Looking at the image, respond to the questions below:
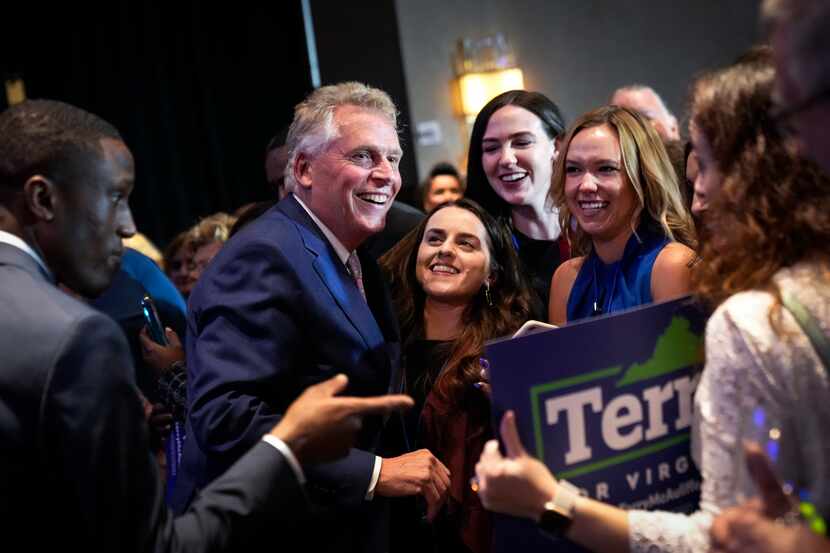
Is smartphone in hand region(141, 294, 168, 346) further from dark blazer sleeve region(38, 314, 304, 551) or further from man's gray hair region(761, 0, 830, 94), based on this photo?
man's gray hair region(761, 0, 830, 94)

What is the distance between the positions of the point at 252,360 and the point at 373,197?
0.67 m

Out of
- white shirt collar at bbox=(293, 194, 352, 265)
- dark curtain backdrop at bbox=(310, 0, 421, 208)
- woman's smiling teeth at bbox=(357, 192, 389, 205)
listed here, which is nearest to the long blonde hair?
woman's smiling teeth at bbox=(357, 192, 389, 205)

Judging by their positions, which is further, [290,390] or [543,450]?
[290,390]

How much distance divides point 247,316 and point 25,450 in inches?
30.0

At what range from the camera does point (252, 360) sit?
6.78 feet

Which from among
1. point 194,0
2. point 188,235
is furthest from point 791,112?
point 194,0

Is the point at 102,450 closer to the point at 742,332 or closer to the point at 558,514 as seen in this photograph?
the point at 558,514

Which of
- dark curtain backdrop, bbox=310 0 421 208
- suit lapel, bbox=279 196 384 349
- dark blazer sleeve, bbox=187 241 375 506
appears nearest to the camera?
dark blazer sleeve, bbox=187 241 375 506

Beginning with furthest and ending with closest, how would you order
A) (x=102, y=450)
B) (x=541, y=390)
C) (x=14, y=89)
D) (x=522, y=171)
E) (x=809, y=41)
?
(x=14, y=89), (x=522, y=171), (x=541, y=390), (x=102, y=450), (x=809, y=41)

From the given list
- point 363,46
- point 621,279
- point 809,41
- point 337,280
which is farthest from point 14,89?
point 809,41

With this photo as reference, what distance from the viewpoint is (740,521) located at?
1.31 m

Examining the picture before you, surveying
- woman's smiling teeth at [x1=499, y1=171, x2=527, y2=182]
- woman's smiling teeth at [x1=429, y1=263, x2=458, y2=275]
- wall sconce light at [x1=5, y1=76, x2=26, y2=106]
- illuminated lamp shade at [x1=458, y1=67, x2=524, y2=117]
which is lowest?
woman's smiling teeth at [x1=429, y1=263, x2=458, y2=275]

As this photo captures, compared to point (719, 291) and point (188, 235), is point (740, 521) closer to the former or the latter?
point (719, 291)

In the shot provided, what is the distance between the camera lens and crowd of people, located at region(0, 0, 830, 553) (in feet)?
4.46
